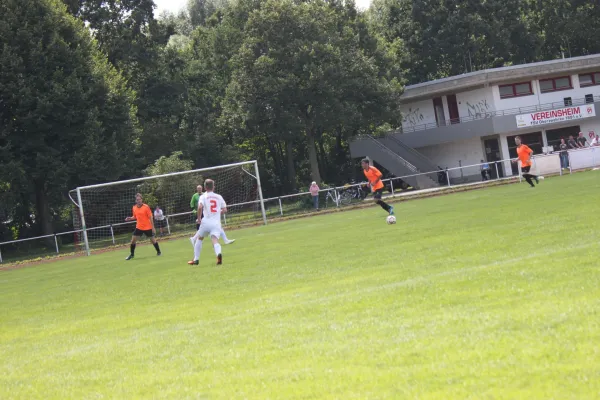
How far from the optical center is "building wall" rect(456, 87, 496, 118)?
62969 millimetres

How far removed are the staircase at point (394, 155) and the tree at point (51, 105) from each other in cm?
2256

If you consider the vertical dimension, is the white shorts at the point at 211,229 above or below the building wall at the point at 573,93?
below

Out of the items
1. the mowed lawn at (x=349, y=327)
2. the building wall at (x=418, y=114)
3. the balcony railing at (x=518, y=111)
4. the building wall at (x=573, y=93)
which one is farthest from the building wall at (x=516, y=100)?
the mowed lawn at (x=349, y=327)

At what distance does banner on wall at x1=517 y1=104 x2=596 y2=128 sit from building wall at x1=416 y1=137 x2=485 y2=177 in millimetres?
3876

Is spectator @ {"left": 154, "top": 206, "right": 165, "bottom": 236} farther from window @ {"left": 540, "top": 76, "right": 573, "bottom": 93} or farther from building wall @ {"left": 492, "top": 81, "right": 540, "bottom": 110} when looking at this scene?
window @ {"left": 540, "top": 76, "right": 573, "bottom": 93}

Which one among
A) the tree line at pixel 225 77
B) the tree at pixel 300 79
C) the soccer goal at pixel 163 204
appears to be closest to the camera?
the soccer goal at pixel 163 204

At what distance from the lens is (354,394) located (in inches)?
230

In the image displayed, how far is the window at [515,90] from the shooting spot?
6328 centimetres

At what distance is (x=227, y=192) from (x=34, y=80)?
12.2 m

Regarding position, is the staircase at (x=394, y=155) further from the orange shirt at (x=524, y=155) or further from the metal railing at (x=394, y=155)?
the orange shirt at (x=524, y=155)

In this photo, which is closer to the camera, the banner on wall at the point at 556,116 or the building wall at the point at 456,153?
the banner on wall at the point at 556,116

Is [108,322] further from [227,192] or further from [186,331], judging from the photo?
[227,192]

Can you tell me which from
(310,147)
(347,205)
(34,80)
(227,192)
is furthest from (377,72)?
(34,80)

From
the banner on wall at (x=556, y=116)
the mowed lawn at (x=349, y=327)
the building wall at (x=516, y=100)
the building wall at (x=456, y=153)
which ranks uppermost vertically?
the building wall at (x=516, y=100)
